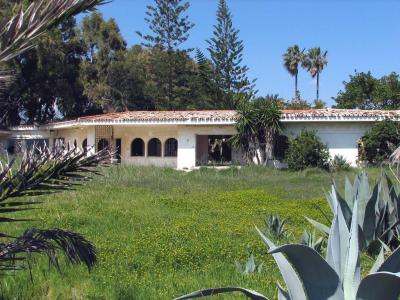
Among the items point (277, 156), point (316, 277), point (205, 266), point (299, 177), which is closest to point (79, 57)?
point (277, 156)

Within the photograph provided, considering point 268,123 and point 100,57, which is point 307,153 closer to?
point 268,123

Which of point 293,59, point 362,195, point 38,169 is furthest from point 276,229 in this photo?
point 293,59

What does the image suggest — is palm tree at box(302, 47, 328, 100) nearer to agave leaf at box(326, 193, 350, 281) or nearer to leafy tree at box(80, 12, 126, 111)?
leafy tree at box(80, 12, 126, 111)

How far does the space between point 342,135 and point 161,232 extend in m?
18.4

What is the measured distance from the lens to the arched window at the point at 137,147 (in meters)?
31.4

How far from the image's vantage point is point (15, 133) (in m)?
36.0

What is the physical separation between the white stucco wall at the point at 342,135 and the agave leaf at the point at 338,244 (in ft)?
75.7

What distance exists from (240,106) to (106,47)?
65.3 feet

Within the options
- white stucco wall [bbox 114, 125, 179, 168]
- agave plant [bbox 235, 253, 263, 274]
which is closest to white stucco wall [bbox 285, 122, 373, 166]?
white stucco wall [bbox 114, 125, 179, 168]

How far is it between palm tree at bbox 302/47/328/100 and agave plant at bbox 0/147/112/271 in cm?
5259

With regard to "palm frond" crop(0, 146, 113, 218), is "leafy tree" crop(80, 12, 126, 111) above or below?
above

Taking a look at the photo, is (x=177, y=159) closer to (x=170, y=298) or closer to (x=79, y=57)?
(x=79, y=57)

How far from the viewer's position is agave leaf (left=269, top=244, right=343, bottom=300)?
2.81 metres

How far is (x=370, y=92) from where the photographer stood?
42562mm
